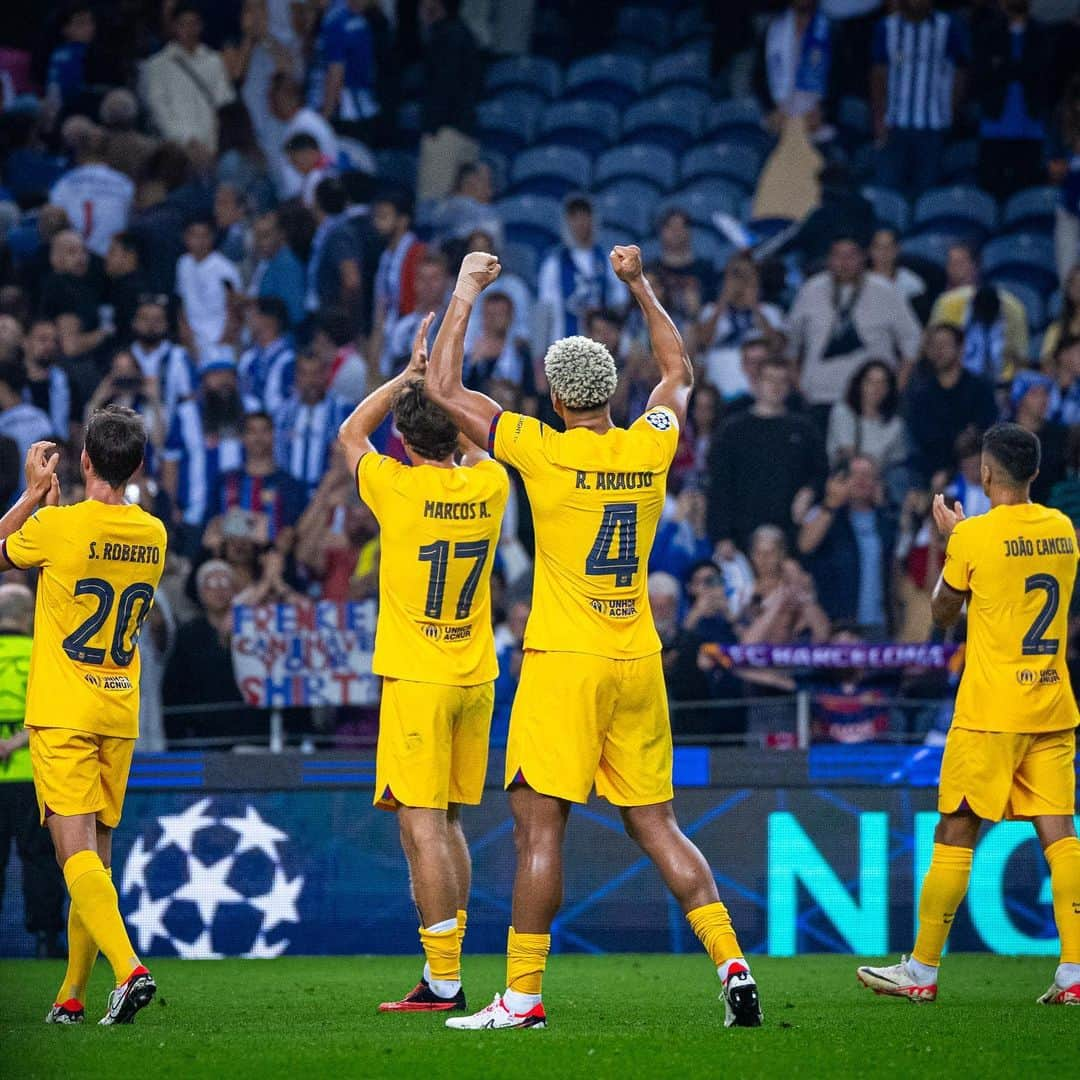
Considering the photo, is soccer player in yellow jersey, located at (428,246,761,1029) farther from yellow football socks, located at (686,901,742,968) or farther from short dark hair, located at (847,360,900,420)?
short dark hair, located at (847,360,900,420)

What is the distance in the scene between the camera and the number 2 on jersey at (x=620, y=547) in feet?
23.2

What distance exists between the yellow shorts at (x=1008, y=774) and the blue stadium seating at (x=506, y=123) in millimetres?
12519

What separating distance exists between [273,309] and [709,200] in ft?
14.6

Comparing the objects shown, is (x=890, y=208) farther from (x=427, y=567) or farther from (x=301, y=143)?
(x=427, y=567)

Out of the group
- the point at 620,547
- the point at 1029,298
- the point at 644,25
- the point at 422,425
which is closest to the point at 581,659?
the point at 620,547

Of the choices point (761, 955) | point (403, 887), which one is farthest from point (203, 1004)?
point (761, 955)

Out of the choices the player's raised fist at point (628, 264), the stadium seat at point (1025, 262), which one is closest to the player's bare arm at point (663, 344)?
the player's raised fist at point (628, 264)

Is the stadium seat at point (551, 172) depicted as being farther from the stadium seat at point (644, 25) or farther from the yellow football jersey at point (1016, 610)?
the yellow football jersey at point (1016, 610)

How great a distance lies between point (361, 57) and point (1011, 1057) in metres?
14.9

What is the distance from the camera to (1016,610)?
318 inches

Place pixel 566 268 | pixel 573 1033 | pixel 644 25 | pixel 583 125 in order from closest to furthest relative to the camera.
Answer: pixel 573 1033 < pixel 566 268 < pixel 583 125 < pixel 644 25

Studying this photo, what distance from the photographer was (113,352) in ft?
53.7

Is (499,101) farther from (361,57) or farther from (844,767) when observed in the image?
(844,767)

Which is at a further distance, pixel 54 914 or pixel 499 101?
pixel 499 101
